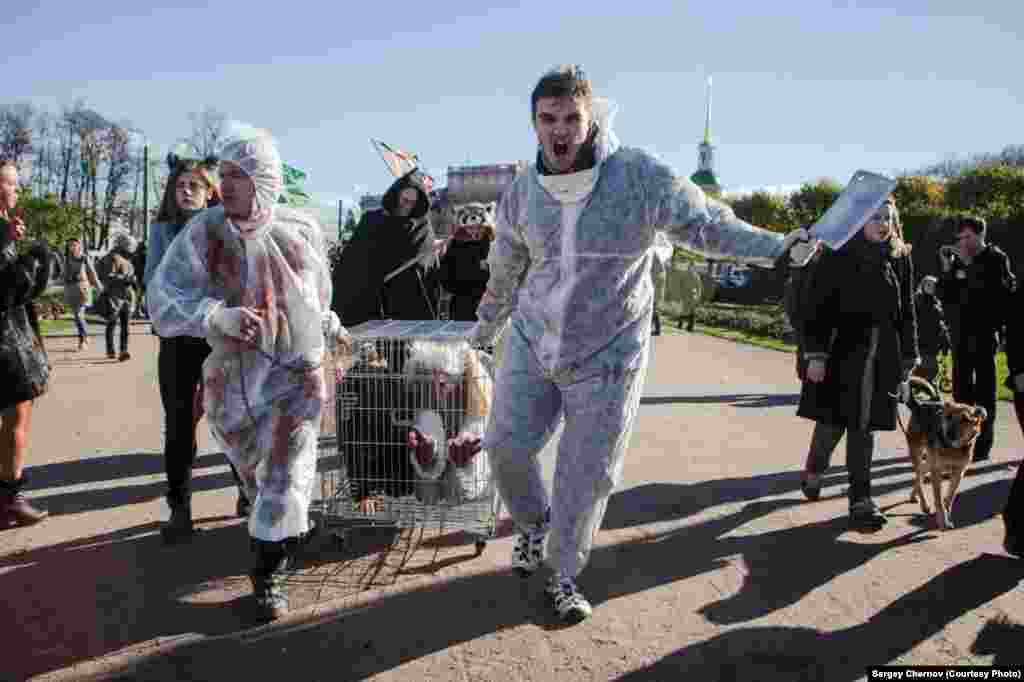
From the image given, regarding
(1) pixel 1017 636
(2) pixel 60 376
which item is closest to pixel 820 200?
(2) pixel 60 376

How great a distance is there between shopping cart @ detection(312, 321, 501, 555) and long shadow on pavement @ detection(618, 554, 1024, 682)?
4.65 feet

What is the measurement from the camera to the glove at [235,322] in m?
3.40

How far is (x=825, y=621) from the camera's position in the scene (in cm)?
360

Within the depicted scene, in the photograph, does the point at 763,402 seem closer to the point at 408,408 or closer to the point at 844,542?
the point at 844,542

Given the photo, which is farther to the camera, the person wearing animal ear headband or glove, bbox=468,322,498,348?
the person wearing animal ear headband

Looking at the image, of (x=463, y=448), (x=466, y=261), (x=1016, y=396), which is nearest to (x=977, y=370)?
(x=1016, y=396)

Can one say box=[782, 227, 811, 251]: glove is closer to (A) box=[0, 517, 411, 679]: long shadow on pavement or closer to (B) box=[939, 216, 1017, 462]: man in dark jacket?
(A) box=[0, 517, 411, 679]: long shadow on pavement

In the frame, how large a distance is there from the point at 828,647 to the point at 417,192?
12.4ft

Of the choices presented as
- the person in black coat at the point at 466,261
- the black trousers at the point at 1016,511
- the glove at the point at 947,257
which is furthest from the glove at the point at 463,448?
the glove at the point at 947,257

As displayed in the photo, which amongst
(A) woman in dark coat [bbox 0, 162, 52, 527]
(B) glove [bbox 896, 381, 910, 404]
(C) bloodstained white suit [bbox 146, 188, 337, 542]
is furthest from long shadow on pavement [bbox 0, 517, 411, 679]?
(B) glove [bbox 896, 381, 910, 404]

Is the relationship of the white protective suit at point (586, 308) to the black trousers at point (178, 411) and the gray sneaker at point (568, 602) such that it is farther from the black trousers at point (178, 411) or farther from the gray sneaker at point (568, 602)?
the black trousers at point (178, 411)

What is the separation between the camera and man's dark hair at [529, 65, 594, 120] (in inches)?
128

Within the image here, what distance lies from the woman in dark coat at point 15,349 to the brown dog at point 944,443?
543cm

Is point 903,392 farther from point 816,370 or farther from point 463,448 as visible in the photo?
point 463,448
